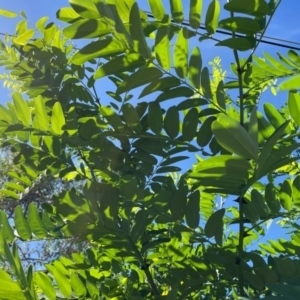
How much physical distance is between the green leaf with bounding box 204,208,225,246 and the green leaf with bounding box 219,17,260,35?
29cm

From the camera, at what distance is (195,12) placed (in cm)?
91

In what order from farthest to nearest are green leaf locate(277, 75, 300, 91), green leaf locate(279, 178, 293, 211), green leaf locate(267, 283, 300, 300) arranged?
1. green leaf locate(279, 178, 293, 211)
2. green leaf locate(267, 283, 300, 300)
3. green leaf locate(277, 75, 300, 91)

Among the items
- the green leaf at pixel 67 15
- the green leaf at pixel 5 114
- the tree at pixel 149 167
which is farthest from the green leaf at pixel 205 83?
the green leaf at pixel 5 114

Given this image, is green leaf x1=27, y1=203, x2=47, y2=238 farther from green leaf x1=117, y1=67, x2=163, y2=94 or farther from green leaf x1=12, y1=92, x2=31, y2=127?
green leaf x1=117, y1=67, x2=163, y2=94

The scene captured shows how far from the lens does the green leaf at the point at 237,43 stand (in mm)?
838

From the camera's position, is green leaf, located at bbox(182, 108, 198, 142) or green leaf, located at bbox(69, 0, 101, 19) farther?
green leaf, located at bbox(182, 108, 198, 142)

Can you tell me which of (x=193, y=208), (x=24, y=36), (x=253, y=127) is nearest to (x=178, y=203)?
(x=193, y=208)

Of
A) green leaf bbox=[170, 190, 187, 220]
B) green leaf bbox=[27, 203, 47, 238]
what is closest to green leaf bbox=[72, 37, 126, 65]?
green leaf bbox=[170, 190, 187, 220]

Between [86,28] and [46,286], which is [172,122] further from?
[46,286]

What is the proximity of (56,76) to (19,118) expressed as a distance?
0.78 feet

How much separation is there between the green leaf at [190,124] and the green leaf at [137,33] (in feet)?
0.45

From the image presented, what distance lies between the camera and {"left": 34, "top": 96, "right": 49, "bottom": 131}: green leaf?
927 millimetres

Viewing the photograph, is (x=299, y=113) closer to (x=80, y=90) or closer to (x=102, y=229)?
(x=102, y=229)

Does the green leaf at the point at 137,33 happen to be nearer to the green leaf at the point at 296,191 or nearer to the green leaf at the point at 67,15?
the green leaf at the point at 67,15
